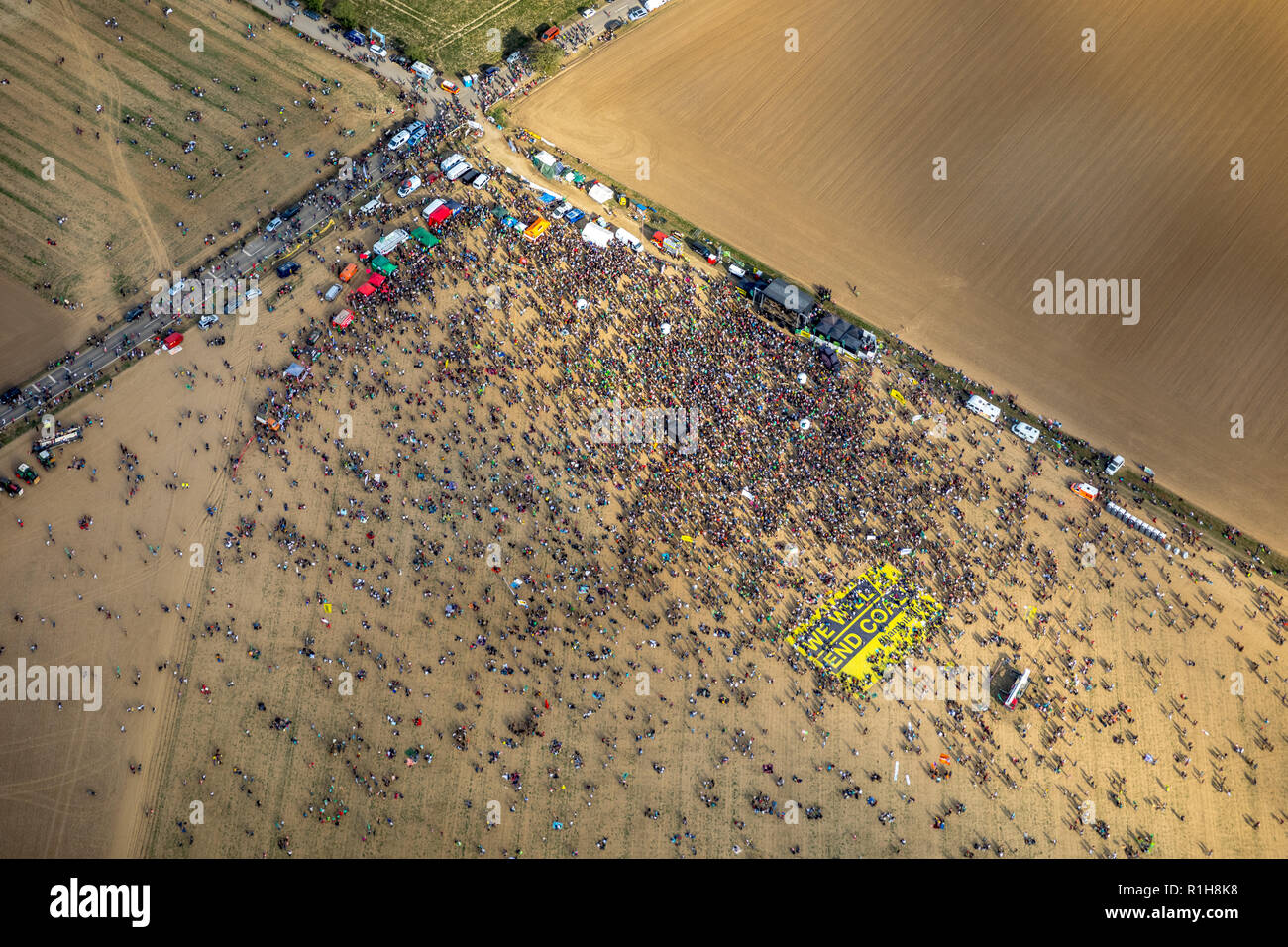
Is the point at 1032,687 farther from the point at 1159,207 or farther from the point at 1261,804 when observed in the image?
the point at 1159,207

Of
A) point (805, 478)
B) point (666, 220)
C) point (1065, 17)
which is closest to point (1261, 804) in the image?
point (805, 478)

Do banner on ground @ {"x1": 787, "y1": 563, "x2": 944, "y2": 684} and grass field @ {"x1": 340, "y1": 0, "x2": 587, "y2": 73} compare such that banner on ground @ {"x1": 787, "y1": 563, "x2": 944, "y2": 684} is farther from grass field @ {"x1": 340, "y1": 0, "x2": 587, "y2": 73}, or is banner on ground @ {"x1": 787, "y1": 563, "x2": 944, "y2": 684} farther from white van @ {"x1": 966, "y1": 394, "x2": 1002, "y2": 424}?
grass field @ {"x1": 340, "y1": 0, "x2": 587, "y2": 73}

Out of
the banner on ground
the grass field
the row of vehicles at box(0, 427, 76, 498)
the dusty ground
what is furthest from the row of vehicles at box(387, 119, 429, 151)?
the banner on ground

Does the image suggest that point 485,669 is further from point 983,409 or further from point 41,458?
point 983,409

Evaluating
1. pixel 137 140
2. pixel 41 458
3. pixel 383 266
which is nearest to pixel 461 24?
pixel 137 140

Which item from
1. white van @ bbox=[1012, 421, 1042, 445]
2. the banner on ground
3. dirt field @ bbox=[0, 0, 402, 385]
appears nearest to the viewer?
the banner on ground

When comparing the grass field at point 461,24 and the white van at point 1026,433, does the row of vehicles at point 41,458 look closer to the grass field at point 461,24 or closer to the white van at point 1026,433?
the grass field at point 461,24
